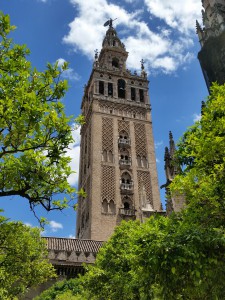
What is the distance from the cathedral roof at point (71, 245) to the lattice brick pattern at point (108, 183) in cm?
887

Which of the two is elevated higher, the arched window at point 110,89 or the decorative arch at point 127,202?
the arched window at point 110,89

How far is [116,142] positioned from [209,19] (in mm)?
17315

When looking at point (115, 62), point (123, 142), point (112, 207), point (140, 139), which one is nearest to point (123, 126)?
point (123, 142)

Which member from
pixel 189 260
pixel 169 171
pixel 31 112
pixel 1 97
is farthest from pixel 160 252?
pixel 169 171

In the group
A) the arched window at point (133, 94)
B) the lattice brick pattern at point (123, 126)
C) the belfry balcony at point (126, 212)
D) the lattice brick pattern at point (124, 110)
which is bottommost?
the belfry balcony at point (126, 212)

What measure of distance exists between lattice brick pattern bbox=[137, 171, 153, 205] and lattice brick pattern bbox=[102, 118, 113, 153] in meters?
4.71

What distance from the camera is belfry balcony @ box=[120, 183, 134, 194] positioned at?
38319 millimetres

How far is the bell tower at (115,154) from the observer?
3638 centimetres

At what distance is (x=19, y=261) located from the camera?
13133mm

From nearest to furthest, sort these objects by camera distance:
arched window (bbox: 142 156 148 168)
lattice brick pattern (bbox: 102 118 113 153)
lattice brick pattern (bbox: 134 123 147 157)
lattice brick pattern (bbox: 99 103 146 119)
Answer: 1. lattice brick pattern (bbox: 102 118 113 153)
2. arched window (bbox: 142 156 148 168)
3. lattice brick pattern (bbox: 134 123 147 157)
4. lattice brick pattern (bbox: 99 103 146 119)

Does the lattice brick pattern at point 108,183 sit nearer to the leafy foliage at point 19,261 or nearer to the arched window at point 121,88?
the arched window at point 121,88

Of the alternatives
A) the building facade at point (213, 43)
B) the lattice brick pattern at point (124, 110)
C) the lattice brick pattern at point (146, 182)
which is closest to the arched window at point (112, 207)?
the lattice brick pattern at point (146, 182)

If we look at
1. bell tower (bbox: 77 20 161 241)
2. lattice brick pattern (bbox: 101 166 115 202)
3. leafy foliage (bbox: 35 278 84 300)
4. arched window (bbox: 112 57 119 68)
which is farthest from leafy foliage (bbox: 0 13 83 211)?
arched window (bbox: 112 57 119 68)

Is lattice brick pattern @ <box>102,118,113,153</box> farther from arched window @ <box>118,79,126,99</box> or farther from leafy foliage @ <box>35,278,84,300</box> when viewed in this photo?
leafy foliage @ <box>35,278,84,300</box>
